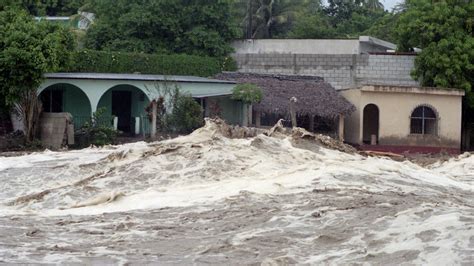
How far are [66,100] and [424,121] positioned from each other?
1211cm

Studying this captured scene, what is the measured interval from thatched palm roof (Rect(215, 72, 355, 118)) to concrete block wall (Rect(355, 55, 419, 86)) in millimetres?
2352

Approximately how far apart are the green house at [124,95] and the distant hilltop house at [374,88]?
2370 mm

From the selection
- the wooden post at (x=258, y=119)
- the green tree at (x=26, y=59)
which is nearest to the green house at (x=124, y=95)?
the wooden post at (x=258, y=119)

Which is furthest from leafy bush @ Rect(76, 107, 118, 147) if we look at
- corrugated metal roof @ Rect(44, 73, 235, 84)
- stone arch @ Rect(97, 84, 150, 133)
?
stone arch @ Rect(97, 84, 150, 133)

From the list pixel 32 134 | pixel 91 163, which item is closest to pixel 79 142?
pixel 32 134

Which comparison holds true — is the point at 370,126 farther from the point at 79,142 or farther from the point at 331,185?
the point at 331,185

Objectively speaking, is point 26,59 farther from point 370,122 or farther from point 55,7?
point 55,7

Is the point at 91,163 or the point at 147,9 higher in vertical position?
the point at 147,9

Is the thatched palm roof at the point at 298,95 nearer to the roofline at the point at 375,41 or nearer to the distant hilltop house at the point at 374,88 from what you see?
the distant hilltop house at the point at 374,88

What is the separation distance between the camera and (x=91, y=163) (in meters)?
15.2

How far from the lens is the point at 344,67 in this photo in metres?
30.8

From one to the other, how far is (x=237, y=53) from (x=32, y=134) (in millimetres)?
10236

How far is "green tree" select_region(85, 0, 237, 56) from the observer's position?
31219 mm

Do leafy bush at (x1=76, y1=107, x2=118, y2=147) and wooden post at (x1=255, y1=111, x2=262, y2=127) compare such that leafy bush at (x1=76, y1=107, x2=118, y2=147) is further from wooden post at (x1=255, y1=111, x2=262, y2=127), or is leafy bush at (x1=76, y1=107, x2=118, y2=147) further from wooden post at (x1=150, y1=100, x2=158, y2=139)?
wooden post at (x1=255, y1=111, x2=262, y2=127)
